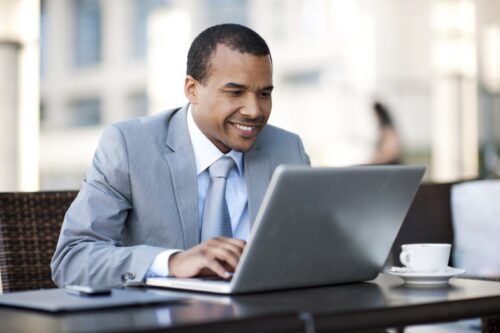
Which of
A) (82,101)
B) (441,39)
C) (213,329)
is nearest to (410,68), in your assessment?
(441,39)

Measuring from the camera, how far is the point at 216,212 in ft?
6.44

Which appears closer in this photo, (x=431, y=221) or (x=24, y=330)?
(x=24, y=330)

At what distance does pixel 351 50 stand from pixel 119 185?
38.9 ft

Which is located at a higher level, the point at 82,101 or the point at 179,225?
the point at 82,101

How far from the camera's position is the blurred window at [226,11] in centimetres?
1500

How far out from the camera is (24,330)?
1.11 metres

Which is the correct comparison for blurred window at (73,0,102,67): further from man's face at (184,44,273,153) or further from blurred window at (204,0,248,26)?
man's face at (184,44,273,153)

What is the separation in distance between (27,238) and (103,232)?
215mm

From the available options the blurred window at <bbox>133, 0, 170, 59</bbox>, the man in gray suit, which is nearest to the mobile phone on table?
the man in gray suit

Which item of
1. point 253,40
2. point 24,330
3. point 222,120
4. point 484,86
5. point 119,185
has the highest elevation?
point 484,86

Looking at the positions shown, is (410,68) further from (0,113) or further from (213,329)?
(213,329)

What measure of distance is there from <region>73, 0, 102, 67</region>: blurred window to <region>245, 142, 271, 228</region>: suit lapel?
15.7 meters

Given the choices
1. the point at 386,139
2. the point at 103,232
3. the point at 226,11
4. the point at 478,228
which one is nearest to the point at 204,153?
the point at 103,232

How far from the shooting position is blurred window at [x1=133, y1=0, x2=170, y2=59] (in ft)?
52.4
